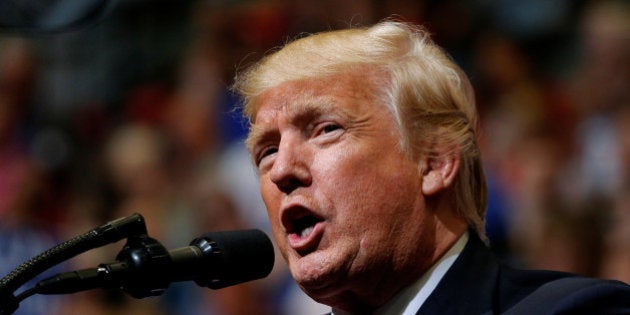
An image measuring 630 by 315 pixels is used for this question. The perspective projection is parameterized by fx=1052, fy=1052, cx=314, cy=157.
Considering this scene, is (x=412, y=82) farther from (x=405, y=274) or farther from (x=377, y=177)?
(x=405, y=274)

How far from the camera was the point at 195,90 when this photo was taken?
4.34m

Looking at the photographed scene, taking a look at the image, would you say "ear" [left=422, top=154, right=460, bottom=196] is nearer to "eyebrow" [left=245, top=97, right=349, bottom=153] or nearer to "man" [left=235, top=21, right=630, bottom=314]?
"man" [left=235, top=21, right=630, bottom=314]

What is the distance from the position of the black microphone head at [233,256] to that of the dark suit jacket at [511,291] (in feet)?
1.16

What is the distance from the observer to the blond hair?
2047mm

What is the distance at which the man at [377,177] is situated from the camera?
1.93m

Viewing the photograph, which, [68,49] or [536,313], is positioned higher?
[68,49]

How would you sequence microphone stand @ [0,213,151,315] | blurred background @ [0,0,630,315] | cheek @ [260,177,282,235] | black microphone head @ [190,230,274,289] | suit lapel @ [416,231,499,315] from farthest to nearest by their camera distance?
1. blurred background @ [0,0,630,315]
2. cheek @ [260,177,282,235]
3. suit lapel @ [416,231,499,315]
4. black microphone head @ [190,230,274,289]
5. microphone stand @ [0,213,151,315]

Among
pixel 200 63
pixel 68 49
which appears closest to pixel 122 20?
pixel 68 49

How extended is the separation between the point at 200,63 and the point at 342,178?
258 centimetres

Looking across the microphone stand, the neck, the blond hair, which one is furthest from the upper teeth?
the microphone stand

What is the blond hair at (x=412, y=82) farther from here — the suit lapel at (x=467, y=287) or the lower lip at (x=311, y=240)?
the lower lip at (x=311, y=240)

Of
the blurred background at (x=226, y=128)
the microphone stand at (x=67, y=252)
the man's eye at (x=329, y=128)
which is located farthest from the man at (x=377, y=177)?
the blurred background at (x=226, y=128)

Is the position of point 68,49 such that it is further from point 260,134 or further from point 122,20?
point 260,134

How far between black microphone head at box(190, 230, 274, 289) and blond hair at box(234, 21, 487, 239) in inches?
15.8
